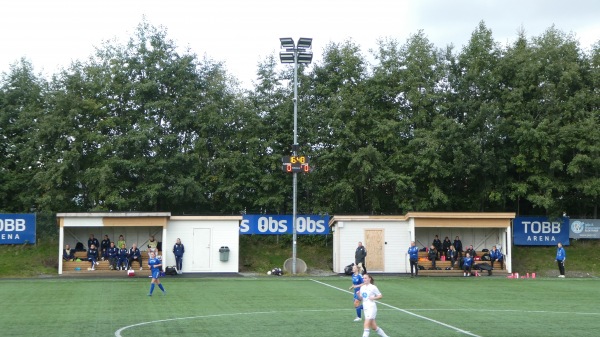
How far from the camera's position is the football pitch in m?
17.1

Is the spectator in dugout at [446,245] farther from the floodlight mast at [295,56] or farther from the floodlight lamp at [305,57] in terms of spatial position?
the floodlight lamp at [305,57]

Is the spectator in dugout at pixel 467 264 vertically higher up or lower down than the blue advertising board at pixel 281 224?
lower down

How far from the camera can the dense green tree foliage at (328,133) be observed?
4400cm

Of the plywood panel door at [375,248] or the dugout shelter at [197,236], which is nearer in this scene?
the dugout shelter at [197,236]

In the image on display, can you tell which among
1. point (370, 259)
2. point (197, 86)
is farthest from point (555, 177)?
point (197, 86)

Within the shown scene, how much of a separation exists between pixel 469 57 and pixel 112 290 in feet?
Answer: 91.3

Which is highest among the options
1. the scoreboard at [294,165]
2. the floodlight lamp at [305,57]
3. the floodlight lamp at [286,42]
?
the floodlight lamp at [286,42]

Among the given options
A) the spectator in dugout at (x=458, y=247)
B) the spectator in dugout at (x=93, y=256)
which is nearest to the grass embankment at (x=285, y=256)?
the spectator in dugout at (x=93, y=256)

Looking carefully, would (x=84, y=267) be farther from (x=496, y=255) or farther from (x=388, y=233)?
(x=496, y=255)

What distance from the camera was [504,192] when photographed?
148 ft

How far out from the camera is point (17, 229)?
42.0 m

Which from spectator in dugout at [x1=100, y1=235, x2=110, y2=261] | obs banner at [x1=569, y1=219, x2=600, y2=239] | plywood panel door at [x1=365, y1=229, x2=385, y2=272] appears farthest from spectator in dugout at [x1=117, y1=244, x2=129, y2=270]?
A: obs banner at [x1=569, y1=219, x2=600, y2=239]

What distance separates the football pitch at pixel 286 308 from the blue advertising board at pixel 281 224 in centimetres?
1176

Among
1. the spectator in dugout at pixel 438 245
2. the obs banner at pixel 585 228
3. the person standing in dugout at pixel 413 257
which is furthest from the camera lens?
the obs banner at pixel 585 228
